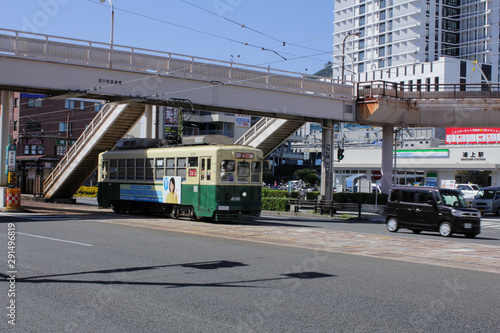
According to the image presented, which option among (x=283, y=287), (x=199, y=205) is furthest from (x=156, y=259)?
(x=199, y=205)

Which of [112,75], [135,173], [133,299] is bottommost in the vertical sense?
[133,299]

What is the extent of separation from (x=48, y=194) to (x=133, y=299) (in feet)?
106

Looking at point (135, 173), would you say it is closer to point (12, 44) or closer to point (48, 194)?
point (12, 44)

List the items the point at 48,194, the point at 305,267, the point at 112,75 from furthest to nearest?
the point at 48,194 < the point at 112,75 < the point at 305,267

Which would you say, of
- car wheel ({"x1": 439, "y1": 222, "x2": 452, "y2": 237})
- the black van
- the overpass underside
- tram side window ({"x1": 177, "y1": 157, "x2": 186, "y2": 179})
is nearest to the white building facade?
the overpass underside

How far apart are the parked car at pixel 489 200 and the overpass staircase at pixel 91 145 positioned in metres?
24.0

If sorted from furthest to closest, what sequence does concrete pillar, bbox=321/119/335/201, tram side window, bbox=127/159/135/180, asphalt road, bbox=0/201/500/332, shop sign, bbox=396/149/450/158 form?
shop sign, bbox=396/149/450/158 < concrete pillar, bbox=321/119/335/201 < tram side window, bbox=127/159/135/180 < asphalt road, bbox=0/201/500/332

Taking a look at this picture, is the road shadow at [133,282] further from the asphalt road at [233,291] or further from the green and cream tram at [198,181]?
the green and cream tram at [198,181]

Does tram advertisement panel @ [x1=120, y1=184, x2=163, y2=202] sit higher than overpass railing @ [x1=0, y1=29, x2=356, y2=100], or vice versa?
overpass railing @ [x1=0, y1=29, x2=356, y2=100]

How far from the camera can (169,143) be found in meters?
24.8

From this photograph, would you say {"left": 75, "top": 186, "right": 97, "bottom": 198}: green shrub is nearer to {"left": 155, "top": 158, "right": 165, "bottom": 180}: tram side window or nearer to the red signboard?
{"left": 155, "top": 158, "right": 165, "bottom": 180}: tram side window

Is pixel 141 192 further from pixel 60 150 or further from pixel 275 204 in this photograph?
pixel 60 150

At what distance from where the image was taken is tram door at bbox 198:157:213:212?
20922 mm

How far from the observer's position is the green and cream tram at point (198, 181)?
20812 mm
